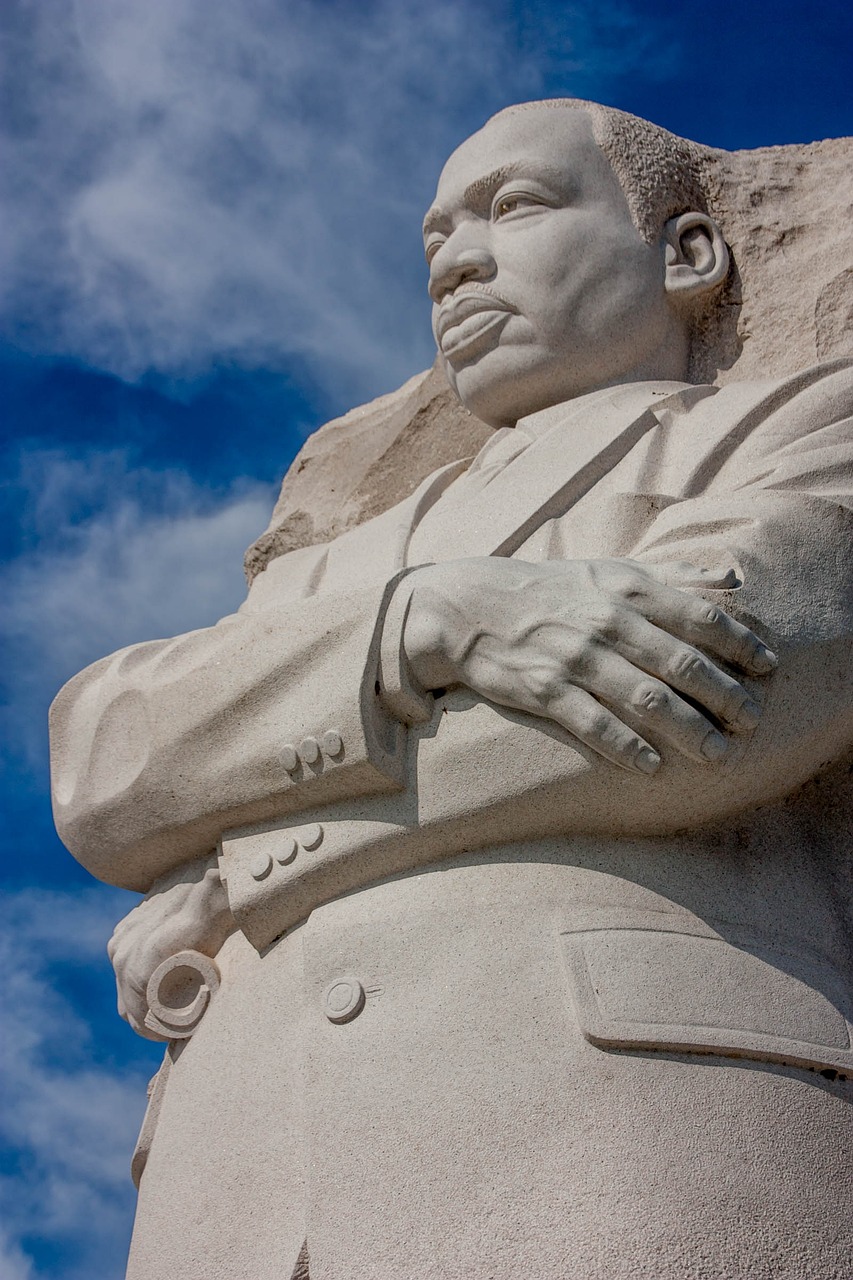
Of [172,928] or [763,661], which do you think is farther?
[172,928]

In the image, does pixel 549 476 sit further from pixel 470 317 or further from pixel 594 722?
pixel 594 722

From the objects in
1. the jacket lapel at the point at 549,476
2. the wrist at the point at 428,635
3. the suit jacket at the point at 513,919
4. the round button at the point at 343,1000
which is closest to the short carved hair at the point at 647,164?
the jacket lapel at the point at 549,476

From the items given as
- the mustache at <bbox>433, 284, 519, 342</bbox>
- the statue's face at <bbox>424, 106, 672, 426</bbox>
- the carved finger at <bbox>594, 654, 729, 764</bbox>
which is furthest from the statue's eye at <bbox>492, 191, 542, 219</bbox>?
the carved finger at <bbox>594, 654, 729, 764</bbox>

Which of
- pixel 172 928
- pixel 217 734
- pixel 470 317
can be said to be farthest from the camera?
pixel 470 317

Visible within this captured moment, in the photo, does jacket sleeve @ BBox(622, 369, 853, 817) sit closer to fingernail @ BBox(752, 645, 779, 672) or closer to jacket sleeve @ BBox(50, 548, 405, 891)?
fingernail @ BBox(752, 645, 779, 672)

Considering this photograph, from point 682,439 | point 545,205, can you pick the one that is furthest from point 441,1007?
point 545,205

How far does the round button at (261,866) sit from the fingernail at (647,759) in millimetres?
825

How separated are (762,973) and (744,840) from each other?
340 mm

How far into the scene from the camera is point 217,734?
3.26 meters

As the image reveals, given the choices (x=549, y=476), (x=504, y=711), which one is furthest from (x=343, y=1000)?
(x=549, y=476)

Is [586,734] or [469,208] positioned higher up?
[469,208]

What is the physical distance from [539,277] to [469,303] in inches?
8.4

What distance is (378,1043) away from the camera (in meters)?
2.84

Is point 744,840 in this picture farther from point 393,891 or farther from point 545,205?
point 545,205
